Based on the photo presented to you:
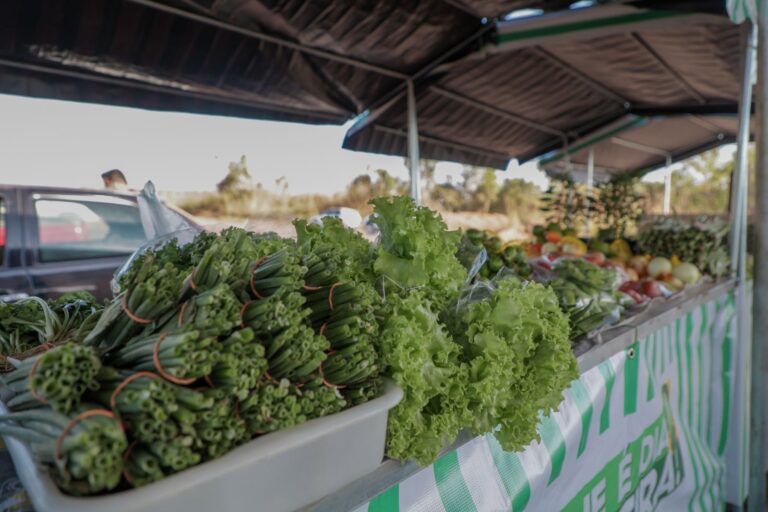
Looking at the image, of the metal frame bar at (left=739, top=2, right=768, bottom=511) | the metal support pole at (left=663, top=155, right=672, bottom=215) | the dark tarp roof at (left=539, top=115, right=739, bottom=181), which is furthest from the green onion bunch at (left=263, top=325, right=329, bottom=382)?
the metal support pole at (left=663, top=155, right=672, bottom=215)

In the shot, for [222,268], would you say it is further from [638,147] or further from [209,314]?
[638,147]

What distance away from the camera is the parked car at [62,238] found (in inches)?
147

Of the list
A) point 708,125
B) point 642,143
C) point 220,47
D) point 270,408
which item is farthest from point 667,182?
point 270,408

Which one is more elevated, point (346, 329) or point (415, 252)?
point (415, 252)

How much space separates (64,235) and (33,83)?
147cm

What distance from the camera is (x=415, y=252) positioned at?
1.28m

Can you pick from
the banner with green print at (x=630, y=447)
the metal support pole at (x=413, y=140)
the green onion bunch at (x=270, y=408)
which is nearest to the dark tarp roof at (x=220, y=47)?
the metal support pole at (x=413, y=140)

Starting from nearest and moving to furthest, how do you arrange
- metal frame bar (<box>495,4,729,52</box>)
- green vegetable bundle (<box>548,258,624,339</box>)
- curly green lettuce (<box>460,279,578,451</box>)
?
curly green lettuce (<box>460,279,578,451</box>) < green vegetable bundle (<box>548,258,624,339</box>) < metal frame bar (<box>495,4,729,52</box>)

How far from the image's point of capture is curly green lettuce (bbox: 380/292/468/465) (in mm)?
1007

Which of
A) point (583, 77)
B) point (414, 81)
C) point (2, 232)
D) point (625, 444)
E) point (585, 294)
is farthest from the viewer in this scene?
point (583, 77)

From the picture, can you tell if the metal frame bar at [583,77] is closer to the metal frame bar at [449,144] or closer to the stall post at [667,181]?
the metal frame bar at [449,144]

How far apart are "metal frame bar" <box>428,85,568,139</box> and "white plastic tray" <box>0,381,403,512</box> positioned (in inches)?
180

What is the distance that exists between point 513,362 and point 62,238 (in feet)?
13.5

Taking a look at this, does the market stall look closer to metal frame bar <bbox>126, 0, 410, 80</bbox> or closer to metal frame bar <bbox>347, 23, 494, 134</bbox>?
metal frame bar <bbox>126, 0, 410, 80</bbox>
